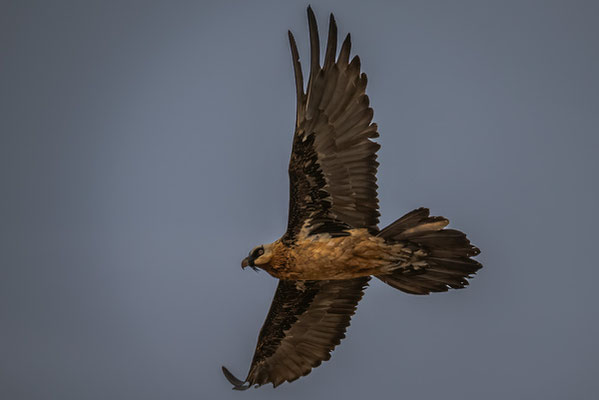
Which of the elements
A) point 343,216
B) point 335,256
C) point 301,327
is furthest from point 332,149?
point 301,327

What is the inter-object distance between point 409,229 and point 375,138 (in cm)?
88

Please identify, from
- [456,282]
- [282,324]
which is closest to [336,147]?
[456,282]

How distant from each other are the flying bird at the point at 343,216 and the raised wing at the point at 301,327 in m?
0.51

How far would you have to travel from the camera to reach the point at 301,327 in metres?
7.44

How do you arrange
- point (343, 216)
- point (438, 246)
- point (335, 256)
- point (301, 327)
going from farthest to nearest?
point (301, 327) → point (343, 216) → point (335, 256) → point (438, 246)

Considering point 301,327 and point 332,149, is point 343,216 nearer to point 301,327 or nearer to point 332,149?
point 332,149

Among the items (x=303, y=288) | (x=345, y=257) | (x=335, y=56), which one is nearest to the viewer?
(x=335, y=56)

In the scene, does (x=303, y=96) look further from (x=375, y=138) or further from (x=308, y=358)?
(x=308, y=358)

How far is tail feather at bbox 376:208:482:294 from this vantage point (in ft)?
20.1

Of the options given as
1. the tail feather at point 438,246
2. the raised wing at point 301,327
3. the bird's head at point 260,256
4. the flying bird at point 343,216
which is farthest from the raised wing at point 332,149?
the raised wing at point 301,327

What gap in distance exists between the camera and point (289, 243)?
6473 millimetres

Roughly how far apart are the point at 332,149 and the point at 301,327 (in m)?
2.22

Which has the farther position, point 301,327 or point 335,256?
point 301,327

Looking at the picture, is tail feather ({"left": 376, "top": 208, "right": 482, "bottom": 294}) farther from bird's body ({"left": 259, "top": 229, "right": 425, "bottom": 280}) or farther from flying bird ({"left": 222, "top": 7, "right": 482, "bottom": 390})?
bird's body ({"left": 259, "top": 229, "right": 425, "bottom": 280})
